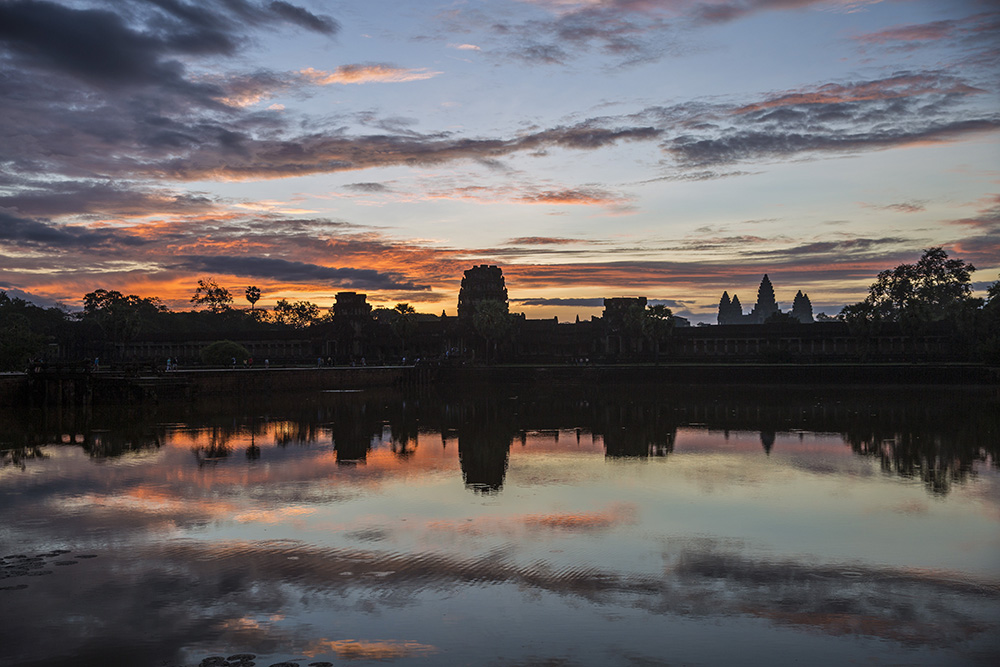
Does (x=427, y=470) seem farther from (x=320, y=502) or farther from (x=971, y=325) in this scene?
(x=971, y=325)

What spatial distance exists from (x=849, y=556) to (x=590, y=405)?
1339 inches

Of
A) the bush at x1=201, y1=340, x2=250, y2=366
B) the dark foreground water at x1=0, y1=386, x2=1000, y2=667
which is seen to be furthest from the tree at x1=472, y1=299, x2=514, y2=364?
the dark foreground water at x1=0, y1=386, x2=1000, y2=667

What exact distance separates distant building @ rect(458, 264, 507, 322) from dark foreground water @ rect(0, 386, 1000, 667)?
86511 millimetres

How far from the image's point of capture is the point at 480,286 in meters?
115

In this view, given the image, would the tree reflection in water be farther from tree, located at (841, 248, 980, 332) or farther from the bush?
tree, located at (841, 248, 980, 332)

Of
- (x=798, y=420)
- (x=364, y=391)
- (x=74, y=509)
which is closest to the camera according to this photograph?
(x=74, y=509)

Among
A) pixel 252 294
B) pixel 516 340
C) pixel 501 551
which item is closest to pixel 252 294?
pixel 252 294

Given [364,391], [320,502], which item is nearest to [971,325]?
[364,391]

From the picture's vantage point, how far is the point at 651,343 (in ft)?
313

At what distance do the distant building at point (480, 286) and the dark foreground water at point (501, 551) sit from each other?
→ 86511 millimetres

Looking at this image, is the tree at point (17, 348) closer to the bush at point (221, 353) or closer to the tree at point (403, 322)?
the bush at point (221, 353)

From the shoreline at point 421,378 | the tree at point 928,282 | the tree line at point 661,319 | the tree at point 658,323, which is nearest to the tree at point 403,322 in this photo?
the tree line at point 661,319

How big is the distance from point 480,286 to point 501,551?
338 feet

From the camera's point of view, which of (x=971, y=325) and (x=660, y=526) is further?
(x=971, y=325)
